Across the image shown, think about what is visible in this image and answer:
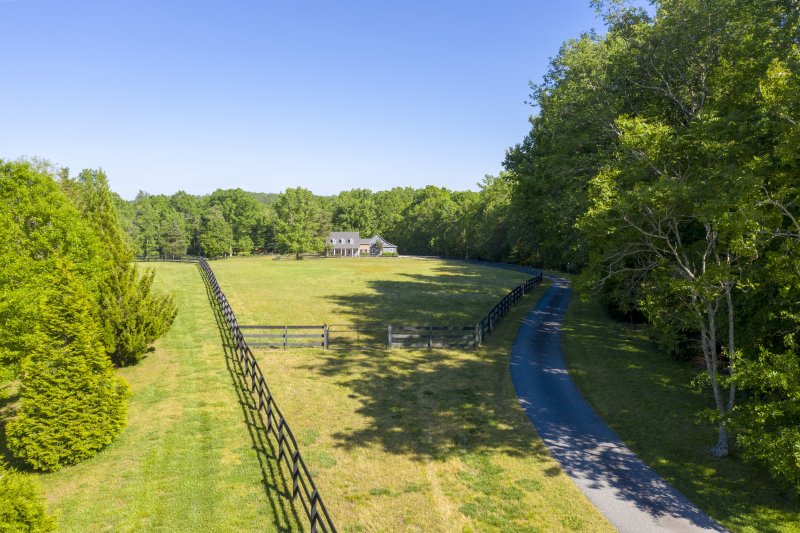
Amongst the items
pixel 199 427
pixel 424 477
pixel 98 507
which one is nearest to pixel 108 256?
pixel 199 427

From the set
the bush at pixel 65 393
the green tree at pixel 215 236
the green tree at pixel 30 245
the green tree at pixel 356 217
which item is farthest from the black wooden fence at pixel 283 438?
the green tree at pixel 356 217

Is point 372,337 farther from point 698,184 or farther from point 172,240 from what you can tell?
point 172,240

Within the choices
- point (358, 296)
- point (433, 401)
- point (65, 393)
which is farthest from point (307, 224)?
point (65, 393)

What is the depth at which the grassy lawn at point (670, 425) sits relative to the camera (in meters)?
10.5

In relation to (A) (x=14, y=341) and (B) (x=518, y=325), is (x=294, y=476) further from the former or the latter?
(B) (x=518, y=325)

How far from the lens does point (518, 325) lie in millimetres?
30281

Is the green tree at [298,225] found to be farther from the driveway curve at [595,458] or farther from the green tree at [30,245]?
the driveway curve at [595,458]

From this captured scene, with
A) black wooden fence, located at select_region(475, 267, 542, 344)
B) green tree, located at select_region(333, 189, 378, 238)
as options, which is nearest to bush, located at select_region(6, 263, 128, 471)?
black wooden fence, located at select_region(475, 267, 542, 344)

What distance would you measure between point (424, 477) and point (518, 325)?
19807 mm

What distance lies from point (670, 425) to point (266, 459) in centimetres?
1320

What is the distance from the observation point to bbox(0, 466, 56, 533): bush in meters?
7.72

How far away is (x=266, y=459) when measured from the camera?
519 inches

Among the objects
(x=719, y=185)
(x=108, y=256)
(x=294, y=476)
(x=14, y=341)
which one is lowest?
(x=294, y=476)

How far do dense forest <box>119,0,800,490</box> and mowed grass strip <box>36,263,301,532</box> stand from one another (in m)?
11.8
